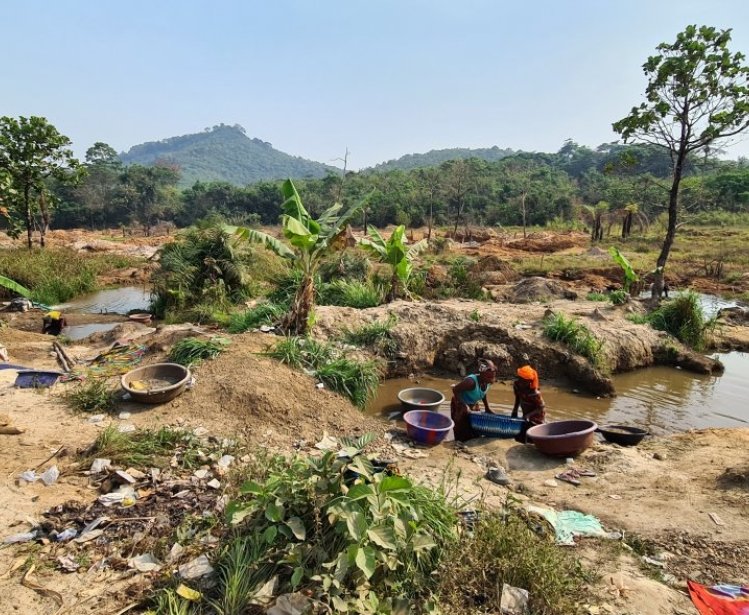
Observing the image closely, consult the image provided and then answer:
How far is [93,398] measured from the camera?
574 centimetres

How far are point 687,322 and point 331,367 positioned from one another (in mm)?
8299

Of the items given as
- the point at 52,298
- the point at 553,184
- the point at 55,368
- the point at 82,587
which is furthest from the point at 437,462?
the point at 553,184

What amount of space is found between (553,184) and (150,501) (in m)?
55.3

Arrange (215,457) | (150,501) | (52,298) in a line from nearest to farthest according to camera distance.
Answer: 1. (150,501)
2. (215,457)
3. (52,298)

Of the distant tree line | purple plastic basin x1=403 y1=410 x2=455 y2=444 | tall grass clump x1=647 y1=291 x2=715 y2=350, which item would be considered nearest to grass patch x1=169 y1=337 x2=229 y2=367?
purple plastic basin x1=403 y1=410 x2=455 y2=444

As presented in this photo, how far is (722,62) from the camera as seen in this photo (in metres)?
11.1

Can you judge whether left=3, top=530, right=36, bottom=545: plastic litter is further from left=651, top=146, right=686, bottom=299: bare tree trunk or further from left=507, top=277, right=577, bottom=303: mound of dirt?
left=651, top=146, right=686, bottom=299: bare tree trunk

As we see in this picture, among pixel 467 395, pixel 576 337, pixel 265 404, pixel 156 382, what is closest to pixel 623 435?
pixel 467 395

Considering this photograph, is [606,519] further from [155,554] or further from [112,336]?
[112,336]

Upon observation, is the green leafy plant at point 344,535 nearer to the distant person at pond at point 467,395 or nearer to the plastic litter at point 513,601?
the plastic litter at point 513,601

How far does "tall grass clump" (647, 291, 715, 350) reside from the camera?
34.6ft

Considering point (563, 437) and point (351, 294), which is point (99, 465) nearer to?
point (563, 437)

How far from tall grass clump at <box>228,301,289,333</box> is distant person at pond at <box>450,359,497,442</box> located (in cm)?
400

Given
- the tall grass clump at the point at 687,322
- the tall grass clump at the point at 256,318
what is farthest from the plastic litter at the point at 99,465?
the tall grass clump at the point at 687,322
